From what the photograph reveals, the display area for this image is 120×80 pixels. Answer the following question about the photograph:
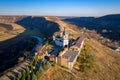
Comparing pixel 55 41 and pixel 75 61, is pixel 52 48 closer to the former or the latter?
pixel 55 41

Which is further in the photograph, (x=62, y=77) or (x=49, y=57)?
(x=49, y=57)

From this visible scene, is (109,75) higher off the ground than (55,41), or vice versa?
(55,41)

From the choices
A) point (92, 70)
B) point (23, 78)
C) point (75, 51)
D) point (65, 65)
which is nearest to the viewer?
point (23, 78)

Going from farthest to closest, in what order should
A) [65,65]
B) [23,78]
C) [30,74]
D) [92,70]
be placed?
[92,70]
[65,65]
[30,74]
[23,78]

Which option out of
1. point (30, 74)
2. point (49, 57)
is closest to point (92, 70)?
point (49, 57)

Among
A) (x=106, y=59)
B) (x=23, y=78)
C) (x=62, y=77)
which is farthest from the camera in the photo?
(x=106, y=59)

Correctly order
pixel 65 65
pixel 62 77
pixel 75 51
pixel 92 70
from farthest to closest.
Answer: pixel 75 51 < pixel 92 70 < pixel 65 65 < pixel 62 77

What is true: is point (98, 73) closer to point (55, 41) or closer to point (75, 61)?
point (75, 61)

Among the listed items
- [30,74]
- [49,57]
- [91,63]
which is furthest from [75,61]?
[30,74]

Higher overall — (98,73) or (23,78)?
(23,78)
